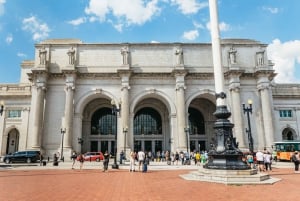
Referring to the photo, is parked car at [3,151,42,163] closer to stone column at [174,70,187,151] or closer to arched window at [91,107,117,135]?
arched window at [91,107,117,135]

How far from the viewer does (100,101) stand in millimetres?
45500

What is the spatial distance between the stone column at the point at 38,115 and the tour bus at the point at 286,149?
34.7 m

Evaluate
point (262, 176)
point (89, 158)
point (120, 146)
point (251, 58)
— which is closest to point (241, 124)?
point (251, 58)

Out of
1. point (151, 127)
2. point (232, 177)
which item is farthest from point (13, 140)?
point (232, 177)

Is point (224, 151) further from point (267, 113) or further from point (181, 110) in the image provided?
point (267, 113)

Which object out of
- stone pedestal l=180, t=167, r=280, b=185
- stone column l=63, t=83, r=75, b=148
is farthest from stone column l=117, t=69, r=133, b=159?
stone pedestal l=180, t=167, r=280, b=185

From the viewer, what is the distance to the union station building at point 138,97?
127ft

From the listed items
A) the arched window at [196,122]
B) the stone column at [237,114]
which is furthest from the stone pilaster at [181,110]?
the arched window at [196,122]

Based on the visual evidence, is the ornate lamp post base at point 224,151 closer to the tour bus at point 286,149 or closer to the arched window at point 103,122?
the tour bus at point 286,149

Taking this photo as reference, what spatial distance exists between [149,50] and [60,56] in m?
15.2

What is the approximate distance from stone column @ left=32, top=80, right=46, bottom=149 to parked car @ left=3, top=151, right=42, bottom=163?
151 inches

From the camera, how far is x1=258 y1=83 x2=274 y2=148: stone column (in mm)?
38781

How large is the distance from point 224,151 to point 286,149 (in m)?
25.1

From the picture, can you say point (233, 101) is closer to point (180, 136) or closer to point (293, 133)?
point (180, 136)
